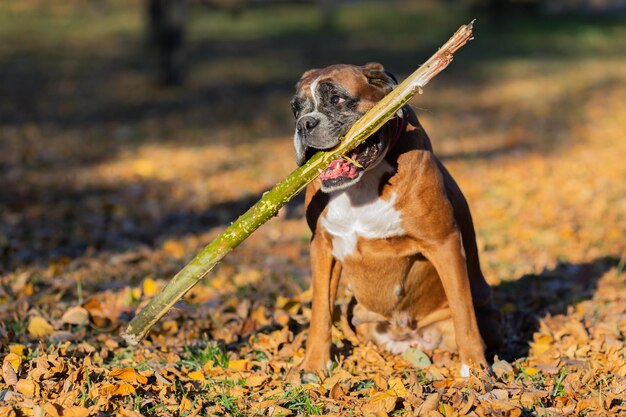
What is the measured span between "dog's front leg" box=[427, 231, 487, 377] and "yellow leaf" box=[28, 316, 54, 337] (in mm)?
2297

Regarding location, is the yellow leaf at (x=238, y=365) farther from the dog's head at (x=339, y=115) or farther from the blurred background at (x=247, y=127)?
the blurred background at (x=247, y=127)

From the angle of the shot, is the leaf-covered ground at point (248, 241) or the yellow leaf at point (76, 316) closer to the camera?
the leaf-covered ground at point (248, 241)

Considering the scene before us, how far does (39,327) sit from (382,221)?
7.14 feet

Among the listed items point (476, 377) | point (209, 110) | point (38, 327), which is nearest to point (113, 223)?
point (38, 327)

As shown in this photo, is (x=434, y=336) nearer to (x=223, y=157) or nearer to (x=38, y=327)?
(x=38, y=327)

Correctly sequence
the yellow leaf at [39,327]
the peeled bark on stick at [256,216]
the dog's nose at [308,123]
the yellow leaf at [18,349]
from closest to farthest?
the peeled bark on stick at [256,216]
the dog's nose at [308,123]
the yellow leaf at [18,349]
the yellow leaf at [39,327]

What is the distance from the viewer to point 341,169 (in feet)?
13.2

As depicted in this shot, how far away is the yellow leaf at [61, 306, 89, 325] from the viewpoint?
4867 mm

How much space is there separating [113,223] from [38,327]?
3.50 meters

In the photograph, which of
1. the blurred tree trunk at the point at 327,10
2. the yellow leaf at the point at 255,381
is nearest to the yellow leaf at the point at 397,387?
the yellow leaf at the point at 255,381

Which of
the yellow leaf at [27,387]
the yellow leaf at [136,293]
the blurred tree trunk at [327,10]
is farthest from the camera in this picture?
the blurred tree trunk at [327,10]

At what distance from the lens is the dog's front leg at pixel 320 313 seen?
173 inches

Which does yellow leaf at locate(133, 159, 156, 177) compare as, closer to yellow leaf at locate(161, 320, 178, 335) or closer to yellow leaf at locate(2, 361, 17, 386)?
yellow leaf at locate(161, 320, 178, 335)

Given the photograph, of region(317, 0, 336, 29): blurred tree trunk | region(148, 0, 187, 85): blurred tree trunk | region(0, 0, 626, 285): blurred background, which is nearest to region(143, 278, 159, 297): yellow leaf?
region(0, 0, 626, 285): blurred background
